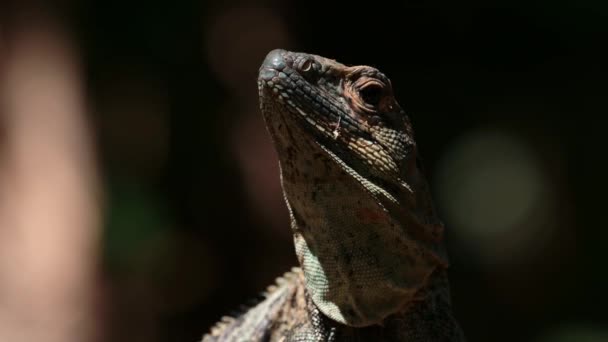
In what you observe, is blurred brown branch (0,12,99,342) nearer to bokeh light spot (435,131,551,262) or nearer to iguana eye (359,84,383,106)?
bokeh light spot (435,131,551,262)

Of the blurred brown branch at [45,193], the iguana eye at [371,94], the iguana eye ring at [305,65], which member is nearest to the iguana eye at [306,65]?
the iguana eye ring at [305,65]

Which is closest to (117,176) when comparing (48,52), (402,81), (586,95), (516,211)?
(48,52)

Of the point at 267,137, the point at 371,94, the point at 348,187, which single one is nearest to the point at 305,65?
the point at 371,94

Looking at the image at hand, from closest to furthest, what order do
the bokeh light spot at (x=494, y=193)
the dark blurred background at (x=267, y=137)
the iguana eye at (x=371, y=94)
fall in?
the iguana eye at (x=371, y=94) → the dark blurred background at (x=267, y=137) → the bokeh light spot at (x=494, y=193)

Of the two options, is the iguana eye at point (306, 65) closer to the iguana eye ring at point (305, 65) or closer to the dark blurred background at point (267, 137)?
the iguana eye ring at point (305, 65)

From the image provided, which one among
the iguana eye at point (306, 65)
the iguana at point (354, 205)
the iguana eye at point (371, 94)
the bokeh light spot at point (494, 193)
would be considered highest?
the iguana eye at point (306, 65)

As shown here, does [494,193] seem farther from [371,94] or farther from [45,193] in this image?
[371,94]

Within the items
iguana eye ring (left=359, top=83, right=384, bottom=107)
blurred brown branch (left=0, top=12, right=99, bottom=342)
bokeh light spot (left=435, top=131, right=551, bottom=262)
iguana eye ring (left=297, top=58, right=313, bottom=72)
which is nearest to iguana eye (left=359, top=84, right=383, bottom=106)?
iguana eye ring (left=359, top=83, right=384, bottom=107)

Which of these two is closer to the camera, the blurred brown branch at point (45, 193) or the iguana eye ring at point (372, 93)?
the iguana eye ring at point (372, 93)

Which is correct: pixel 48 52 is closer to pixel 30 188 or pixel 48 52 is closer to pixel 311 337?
pixel 30 188
